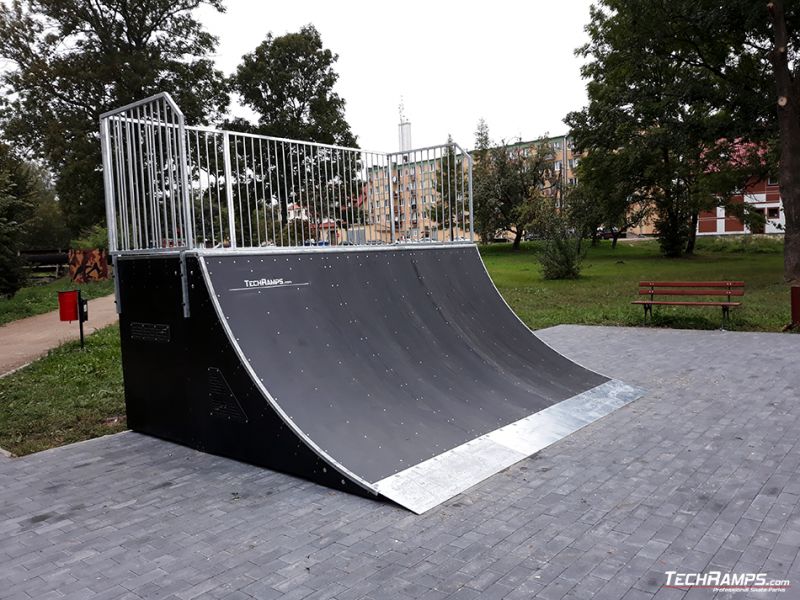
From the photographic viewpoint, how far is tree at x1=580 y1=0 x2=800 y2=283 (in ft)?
57.2

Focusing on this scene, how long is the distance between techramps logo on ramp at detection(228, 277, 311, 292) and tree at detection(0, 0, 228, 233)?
22820mm

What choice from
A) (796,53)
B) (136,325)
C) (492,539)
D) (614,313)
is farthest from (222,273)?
(796,53)

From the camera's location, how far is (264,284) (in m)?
5.48

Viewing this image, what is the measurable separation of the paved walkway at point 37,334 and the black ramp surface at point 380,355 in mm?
6663

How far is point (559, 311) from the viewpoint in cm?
1541

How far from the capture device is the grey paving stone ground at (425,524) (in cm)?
316

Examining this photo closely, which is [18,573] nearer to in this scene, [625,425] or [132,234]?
Answer: [132,234]

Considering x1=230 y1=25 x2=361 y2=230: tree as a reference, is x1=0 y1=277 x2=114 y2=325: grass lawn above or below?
below

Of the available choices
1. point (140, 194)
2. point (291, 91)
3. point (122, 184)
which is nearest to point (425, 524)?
point (140, 194)

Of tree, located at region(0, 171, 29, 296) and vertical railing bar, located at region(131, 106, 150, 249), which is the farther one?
tree, located at region(0, 171, 29, 296)

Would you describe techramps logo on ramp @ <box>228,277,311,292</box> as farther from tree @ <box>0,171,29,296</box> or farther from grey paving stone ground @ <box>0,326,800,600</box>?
tree @ <box>0,171,29,296</box>

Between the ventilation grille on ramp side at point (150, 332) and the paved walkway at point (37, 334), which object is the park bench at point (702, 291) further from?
the paved walkway at point (37, 334)

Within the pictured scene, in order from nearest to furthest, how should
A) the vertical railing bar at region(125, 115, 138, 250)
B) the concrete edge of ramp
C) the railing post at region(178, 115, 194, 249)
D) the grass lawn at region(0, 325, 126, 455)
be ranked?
1. the concrete edge of ramp
2. the railing post at region(178, 115, 194, 249)
3. the vertical railing bar at region(125, 115, 138, 250)
4. the grass lawn at region(0, 325, 126, 455)

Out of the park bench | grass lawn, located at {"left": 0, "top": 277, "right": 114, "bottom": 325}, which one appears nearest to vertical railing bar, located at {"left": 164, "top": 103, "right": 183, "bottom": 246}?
the park bench
